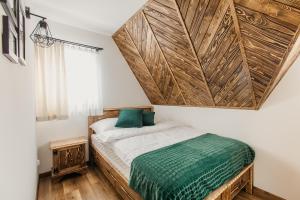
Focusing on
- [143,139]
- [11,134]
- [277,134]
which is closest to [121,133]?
[143,139]

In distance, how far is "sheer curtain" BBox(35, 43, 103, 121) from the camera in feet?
8.29

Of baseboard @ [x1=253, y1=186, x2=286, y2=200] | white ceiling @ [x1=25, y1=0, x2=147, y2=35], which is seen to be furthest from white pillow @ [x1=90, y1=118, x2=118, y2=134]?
baseboard @ [x1=253, y1=186, x2=286, y2=200]

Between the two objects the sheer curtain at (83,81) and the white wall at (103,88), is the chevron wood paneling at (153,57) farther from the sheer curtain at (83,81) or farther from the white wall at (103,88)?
the sheer curtain at (83,81)

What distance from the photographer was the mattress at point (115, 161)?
1.61 metres

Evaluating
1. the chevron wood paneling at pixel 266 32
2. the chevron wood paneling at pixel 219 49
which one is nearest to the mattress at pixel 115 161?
the chevron wood paneling at pixel 219 49

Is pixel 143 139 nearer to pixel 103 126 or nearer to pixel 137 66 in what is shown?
pixel 103 126

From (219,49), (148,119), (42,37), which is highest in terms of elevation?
(42,37)

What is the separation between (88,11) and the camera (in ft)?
7.94

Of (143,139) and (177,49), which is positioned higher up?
(177,49)

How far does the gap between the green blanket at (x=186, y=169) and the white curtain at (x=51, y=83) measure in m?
1.72

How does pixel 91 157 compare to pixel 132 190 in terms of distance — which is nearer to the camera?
pixel 132 190

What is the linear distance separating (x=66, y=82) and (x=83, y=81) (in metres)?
0.28

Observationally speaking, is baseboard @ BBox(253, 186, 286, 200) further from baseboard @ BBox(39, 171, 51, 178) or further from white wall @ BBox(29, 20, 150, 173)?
baseboard @ BBox(39, 171, 51, 178)

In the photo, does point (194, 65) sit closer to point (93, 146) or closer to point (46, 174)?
point (93, 146)
